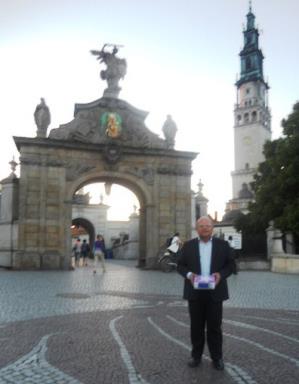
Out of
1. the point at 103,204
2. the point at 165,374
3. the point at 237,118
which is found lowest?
the point at 165,374

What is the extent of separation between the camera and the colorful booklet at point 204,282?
20.5 feet

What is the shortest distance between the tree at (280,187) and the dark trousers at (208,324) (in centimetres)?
2287

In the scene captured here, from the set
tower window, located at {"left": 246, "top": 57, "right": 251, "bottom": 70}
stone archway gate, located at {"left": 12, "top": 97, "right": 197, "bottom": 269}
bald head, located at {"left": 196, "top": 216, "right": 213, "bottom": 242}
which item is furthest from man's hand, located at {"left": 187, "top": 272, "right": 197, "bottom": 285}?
tower window, located at {"left": 246, "top": 57, "right": 251, "bottom": 70}

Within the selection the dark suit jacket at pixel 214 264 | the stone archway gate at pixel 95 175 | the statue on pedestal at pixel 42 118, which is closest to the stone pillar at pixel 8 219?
the stone archway gate at pixel 95 175

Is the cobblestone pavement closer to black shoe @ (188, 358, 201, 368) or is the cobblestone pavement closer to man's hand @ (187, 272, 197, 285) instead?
black shoe @ (188, 358, 201, 368)

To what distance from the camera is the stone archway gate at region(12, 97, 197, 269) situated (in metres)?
25.9

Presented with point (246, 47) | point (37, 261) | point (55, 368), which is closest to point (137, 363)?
point (55, 368)

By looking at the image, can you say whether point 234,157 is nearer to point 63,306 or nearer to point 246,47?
point 246,47

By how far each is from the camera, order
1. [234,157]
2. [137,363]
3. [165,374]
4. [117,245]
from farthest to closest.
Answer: [234,157] < [117,245] < [137,363] < [165,374]

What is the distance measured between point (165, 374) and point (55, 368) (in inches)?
52.4

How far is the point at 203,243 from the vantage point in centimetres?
651

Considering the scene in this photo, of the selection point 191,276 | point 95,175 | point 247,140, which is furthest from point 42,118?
point 247,140

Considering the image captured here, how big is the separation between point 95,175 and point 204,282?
70.2ft

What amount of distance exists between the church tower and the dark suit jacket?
291 feet
